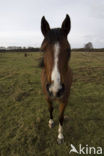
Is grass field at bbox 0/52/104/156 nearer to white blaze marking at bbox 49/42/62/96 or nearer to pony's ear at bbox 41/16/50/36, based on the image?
pony's ear at bbox 41/16/50/36

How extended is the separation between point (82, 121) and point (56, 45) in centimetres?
251

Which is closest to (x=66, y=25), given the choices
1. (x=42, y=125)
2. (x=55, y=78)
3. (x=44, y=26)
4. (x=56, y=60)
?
(x=44, y=26)

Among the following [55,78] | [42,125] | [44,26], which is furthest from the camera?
[42,125]

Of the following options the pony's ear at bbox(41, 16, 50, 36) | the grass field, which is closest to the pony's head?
the pony's ear at bbox(41, 16, 50, 36)

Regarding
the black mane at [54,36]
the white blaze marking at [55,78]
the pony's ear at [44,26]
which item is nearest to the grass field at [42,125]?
the pony's ear at [44,26]

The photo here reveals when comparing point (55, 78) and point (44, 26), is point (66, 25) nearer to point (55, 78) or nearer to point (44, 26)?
point (44, 26)

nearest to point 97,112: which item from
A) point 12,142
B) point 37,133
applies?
point 37,133

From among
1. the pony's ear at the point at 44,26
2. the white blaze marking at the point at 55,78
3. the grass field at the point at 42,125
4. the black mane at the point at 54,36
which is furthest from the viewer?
the grass field at the point at 42,125

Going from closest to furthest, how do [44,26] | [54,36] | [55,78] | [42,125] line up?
1. [55,78]
2. [54,36]
3. [44,26]
4. [42,125]

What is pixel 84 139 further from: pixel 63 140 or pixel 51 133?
pixel 51 133

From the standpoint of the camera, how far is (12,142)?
2.50 metres

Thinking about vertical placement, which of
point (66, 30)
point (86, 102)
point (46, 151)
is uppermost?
point (66, 30)

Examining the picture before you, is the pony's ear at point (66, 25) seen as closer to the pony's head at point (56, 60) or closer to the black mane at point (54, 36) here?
the pony's head at point (56, 60)

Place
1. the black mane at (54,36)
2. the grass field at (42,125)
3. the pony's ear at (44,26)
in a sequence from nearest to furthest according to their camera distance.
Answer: the black mane at (54,36) → the pony's ear at (44,26) → the grass field at (42,125)
